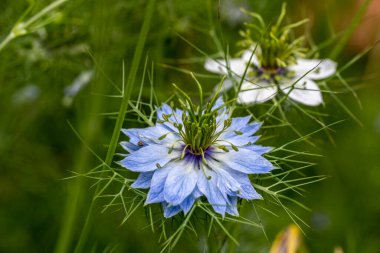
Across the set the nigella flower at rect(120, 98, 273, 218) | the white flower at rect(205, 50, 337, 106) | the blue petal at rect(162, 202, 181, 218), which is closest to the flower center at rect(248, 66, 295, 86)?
the white flower at rect(205, 50, 337, 106)

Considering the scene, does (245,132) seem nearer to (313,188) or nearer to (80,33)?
(80,33)

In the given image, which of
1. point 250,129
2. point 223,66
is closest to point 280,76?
point 223,66

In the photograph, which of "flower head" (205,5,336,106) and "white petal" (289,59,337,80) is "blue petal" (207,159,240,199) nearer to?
"flower head" (205,5,336,106)

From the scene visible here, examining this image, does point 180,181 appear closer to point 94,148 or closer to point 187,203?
point 187,203

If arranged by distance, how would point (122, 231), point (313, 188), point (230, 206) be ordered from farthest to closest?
point (313, 188) < point (122, 231) < point (230, 206)

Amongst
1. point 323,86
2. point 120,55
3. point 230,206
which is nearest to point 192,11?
point 120,55

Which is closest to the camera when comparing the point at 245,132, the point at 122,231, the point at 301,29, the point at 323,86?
the point at 245,132
